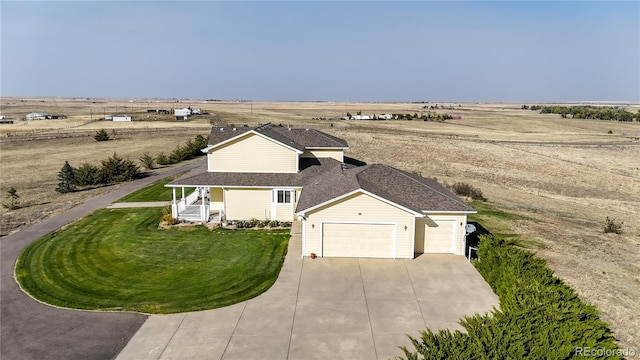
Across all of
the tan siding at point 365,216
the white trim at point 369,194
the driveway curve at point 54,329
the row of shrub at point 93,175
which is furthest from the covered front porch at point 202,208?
the row of shrub at point 93,175

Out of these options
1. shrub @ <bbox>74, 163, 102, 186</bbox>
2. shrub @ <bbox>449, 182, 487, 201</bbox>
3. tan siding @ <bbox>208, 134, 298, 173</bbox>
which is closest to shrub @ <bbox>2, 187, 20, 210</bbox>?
shrub @ <bbox>74, 163, 102, 186</bbox>

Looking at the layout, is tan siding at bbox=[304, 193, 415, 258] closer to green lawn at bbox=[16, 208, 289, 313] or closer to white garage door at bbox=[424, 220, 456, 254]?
white garage door at bbox=[424, 220, 456, 254]

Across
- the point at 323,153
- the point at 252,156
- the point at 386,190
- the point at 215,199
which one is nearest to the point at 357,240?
the point at 386,190

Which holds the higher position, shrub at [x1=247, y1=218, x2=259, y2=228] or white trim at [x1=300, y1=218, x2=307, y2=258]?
white trim at [x1=300, y1=218, x2=307, y2=258]

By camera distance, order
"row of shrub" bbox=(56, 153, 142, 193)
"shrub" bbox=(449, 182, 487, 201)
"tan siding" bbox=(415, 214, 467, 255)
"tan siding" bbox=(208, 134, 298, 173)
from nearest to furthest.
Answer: "tan siding" bbox=(415, 214, 467, 255)
"tan siding" bbox=(208, 134, 298, 173)
"shrub" bbox=(449, 182, 487, 201)
"row of shrub" bbox=(56, 153, 142, 193)

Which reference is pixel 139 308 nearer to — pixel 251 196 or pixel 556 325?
pixel 251 196

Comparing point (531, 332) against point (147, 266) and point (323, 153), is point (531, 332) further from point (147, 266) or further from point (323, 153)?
point (323, 153)
